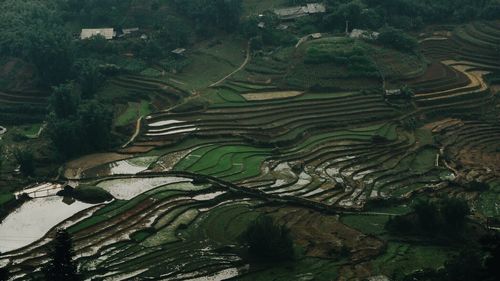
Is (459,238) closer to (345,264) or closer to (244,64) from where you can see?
(345,264)

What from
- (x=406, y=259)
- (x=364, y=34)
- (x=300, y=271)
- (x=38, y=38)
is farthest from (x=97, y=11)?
(x=406, y=259)

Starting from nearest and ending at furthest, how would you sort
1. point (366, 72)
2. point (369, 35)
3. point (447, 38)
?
point (366, 72) < point (369, 35) < point (447, 38)

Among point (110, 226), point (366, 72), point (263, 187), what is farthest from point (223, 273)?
point (366, 72)

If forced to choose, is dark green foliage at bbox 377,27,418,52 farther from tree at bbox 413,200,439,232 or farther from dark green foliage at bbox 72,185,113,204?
dark green foliage at bbox 72,185,113,204

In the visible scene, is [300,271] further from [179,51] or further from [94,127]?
[179,51]

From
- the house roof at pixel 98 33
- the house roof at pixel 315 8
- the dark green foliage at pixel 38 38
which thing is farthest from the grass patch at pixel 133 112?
the house roof at pixel 315 8
